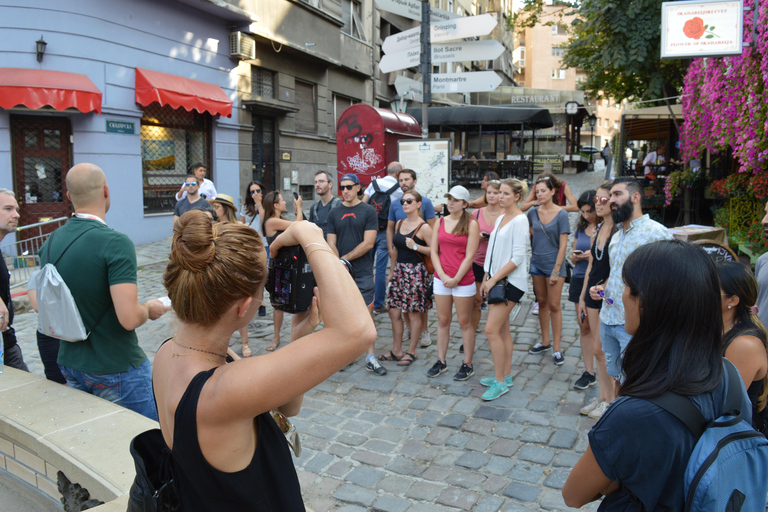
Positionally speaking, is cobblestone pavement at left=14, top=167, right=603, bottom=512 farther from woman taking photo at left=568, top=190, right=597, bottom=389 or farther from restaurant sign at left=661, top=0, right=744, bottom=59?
restaurant sign at left=661, top=0, right=744, bottom=59

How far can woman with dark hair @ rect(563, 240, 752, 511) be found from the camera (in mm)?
1536

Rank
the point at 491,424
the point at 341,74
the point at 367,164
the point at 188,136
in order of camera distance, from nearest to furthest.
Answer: the point at 491,424 < the point at 367,164 < the point at 188,136 < the point at 341,74

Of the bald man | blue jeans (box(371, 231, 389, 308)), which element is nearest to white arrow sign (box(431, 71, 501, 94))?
blue jeans (box(371, 231, 389, 308))

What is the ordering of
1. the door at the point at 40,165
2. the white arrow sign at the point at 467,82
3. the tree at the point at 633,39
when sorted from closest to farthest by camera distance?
the white arrow sign at the point at 467,82 < the door at the point at 40,165 < the tree at the point at 633,39

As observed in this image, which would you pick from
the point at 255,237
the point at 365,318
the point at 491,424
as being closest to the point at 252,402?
the point at 365,318

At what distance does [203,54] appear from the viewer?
1398 cm

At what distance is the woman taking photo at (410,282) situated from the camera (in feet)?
20.0

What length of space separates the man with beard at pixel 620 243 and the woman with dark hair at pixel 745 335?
1.31 meters

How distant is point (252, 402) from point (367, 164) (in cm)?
993

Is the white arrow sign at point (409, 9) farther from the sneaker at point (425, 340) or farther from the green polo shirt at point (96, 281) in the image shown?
the green polo shirt at point (96, 281)

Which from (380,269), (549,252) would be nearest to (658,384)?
(549,252)

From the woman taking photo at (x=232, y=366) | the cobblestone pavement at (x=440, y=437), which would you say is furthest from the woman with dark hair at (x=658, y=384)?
the cobblestone pavement at (x=440, y=437)

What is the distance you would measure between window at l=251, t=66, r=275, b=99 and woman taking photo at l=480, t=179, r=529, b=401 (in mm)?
12362

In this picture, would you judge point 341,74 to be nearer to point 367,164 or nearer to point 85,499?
point 367,164
